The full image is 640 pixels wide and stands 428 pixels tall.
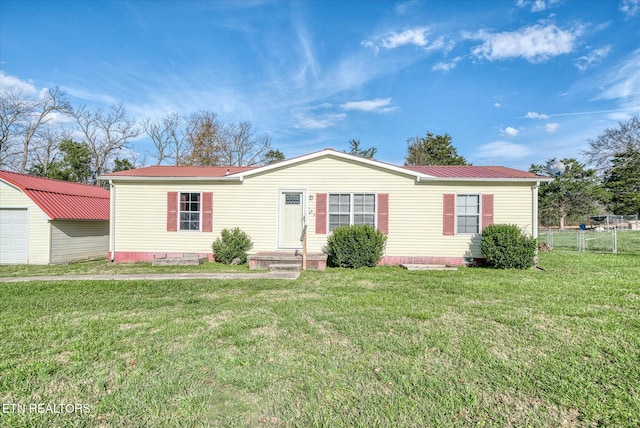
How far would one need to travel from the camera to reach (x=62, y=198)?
36.7ft

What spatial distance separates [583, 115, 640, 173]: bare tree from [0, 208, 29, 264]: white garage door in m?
42.1

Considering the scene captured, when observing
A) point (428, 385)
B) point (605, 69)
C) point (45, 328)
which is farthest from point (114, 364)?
point (605, 69)

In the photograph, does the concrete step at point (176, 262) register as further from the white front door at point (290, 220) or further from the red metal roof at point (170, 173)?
the red metal roof at point (170, 173)

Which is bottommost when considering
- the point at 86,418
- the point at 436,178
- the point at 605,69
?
the point at 86,418

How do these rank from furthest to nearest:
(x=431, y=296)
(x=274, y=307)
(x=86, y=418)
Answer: (x=431, y=296) → (x=274, y=307) → (x=86, y=418)

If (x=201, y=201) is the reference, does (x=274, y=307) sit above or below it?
below

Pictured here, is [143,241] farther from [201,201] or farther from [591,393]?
[591,393]

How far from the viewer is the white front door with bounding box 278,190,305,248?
10.2 metres

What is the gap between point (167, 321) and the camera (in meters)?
4.21

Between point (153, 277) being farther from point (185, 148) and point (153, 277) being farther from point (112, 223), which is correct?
point (185, 148)

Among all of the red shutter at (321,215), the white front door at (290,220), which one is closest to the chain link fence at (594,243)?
the red shutter at (321,215)

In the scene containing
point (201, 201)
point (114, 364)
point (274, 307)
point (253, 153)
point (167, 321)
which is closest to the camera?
point (114, 364)

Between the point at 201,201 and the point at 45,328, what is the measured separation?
259 inches

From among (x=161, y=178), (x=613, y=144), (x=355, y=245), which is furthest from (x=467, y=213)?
(x=613, y=144)
